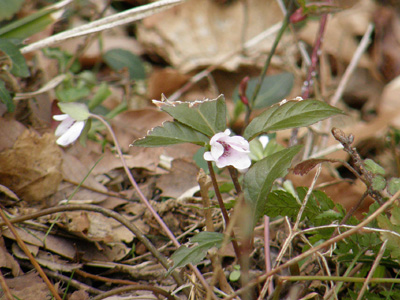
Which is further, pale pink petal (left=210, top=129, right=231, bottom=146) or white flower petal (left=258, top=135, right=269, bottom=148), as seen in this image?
white flower petal (left=258, top=135, right=269, bottom=148)

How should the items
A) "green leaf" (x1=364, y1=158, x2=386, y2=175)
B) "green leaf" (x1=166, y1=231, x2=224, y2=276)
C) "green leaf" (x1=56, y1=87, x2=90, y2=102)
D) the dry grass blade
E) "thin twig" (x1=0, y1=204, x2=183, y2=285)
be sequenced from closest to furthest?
"green leaf" (x1=166, y1=231, x2=224, y2=276), "green leaf" (x1=364, y1=158, x2=386, y2=175), "thin twig" (x1=0, y1=204, x2=183, y2=285), the dry grass blade, "green leaf" (x1=56, y1=87, x2=90, y2=102)

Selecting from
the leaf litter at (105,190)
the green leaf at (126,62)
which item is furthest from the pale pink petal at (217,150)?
the green leaf at (126,62)

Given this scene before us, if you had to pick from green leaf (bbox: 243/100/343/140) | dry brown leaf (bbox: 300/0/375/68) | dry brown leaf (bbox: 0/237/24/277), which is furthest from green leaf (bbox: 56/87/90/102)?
dry brown leaf (bbox: 300/0/375/68)

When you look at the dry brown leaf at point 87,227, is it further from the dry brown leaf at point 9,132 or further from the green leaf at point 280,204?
the green leaf at point 280,204

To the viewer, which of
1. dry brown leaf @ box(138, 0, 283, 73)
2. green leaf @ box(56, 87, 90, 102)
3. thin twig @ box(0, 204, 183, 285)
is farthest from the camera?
dry brown leaf @ box(138, 0, 283, 73)

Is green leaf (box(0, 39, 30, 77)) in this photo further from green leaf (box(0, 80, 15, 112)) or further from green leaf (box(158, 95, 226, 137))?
green leaf (box(158, 95, 226, 137))

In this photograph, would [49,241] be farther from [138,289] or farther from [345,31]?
[345,31]
